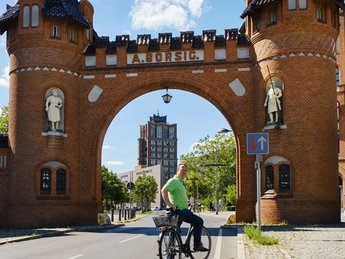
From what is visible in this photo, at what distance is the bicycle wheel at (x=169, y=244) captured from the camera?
964cm

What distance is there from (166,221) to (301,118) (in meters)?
15.4

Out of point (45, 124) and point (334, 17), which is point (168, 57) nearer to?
point (45, 124)

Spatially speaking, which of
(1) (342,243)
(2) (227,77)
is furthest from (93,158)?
(1) (342,243)

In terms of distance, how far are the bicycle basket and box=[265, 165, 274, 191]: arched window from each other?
14901mm

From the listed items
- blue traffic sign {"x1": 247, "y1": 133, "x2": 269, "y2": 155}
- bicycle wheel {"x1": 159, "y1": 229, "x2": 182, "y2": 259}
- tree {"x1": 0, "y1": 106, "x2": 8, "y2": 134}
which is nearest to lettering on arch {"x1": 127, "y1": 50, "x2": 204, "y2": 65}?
blue traffic sign {"x1": 247, "y1": 133, "x2": 269, "y2": 155}

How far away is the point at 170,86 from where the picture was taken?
90.2 feet

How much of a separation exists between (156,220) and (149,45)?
1856 centimetres

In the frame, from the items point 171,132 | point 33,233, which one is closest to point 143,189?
point 171,132

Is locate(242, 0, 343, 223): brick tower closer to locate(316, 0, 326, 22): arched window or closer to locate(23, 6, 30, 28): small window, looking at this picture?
locate(316, 0, 326, 22): arched window

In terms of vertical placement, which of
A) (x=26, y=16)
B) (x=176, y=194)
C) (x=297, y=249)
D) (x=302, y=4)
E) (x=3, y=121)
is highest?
(x=26, y=16)

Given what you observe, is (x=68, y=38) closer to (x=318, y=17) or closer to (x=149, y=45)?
(x=149, y=45)

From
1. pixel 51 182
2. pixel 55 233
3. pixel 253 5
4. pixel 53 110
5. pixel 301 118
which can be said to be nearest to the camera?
pixel 55 233

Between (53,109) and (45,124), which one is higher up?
(53,109)

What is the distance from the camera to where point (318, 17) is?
24.7m
